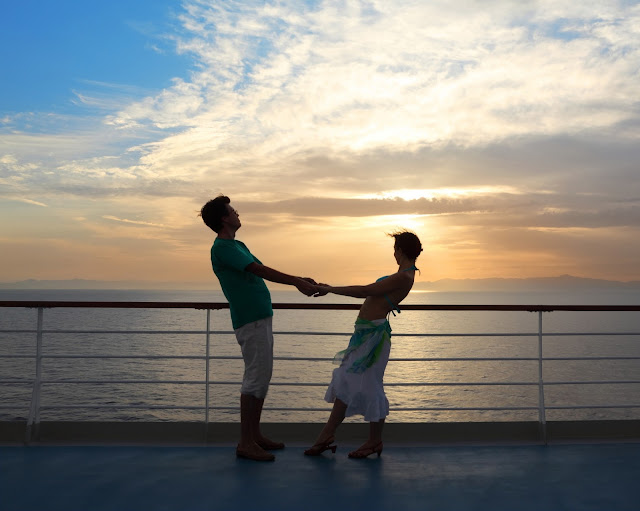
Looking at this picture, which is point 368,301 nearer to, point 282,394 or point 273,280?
point 273,280

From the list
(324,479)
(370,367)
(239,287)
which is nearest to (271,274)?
(239,287)

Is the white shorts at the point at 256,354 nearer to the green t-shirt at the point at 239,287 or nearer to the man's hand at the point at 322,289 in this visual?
the green t-shirt at the point at 239,287

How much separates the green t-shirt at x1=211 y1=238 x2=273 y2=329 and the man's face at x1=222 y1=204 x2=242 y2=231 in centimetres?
8

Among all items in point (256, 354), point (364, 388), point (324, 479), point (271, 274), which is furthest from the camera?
point (364, 388)

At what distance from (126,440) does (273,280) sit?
134 centimetres

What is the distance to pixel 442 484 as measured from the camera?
2637 millimetres

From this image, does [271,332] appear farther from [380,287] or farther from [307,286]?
[380,287]

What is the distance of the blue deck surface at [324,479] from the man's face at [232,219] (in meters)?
1.17

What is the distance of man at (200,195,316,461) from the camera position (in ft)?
9.77

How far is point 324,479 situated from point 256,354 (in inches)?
26.7

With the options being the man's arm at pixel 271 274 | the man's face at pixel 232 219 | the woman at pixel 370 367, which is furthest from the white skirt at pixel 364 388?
the man's face at pixel 232 219

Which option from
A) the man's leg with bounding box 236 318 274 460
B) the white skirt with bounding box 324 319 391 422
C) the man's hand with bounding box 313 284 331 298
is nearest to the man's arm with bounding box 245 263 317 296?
the man's hand with bounding box 313 284 331 298

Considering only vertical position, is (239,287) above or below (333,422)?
above

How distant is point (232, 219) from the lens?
3016 mm
